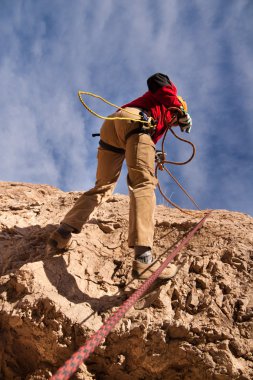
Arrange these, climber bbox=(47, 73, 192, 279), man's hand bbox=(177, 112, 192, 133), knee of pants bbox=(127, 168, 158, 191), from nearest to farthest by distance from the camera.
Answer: climber bbox=(47, 73, 192, 279) < knee of pants bbox=(127, 168, 158, 191) < man's hand bbox=(177, 112, 192, 133)

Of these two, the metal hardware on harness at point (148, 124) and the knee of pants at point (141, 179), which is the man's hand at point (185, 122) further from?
the knee of pants at point (141, 179)

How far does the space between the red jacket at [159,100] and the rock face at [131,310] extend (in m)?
1.21

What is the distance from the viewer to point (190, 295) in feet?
10.1

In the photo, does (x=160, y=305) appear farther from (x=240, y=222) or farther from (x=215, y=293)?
(x=240, y=222)

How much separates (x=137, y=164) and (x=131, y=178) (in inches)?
5.7

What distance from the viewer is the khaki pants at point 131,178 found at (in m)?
3.12

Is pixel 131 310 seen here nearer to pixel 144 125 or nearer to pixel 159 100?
pixel 144 125

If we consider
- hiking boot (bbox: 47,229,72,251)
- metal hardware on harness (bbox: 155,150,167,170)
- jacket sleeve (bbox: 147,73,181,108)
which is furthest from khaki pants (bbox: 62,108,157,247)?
metal hardware on harness (bbox: 155,150,167,170)

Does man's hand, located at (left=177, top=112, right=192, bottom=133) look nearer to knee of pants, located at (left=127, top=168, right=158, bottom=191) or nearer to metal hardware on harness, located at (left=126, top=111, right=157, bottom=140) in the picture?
metal hardware on harness, located at (left=126, top=111, right=157, bottom=140)

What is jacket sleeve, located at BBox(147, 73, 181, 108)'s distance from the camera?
3598 mm

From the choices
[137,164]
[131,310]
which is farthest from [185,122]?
[131,310]

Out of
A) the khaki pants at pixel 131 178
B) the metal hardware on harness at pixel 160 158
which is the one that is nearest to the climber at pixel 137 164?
the khaki pants at pixel 131 178

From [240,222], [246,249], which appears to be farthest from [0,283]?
[240,222]

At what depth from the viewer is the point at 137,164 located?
3.34m
